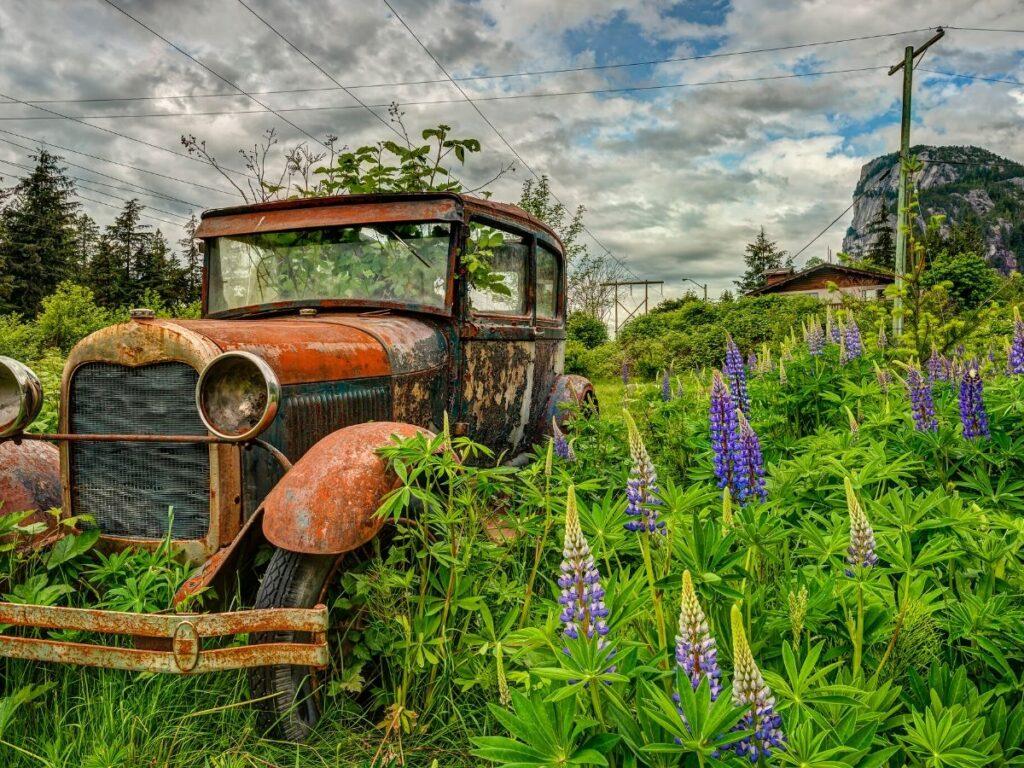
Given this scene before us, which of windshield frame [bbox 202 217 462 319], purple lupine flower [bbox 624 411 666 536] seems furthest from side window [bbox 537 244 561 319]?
purple lupine flower [bbox 624 411 666 536]

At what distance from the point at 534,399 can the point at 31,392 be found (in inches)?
130

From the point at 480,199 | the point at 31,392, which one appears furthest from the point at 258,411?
the point at 480,199

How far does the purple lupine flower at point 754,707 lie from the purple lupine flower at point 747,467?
1.10m

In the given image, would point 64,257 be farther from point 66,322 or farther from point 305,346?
point 305,346

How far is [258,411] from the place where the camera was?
7.80ft

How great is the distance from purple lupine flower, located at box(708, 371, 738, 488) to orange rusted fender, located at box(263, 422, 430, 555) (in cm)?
114

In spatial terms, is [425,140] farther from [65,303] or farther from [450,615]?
[65,303]

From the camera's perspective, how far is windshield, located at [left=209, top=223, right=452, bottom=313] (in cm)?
390

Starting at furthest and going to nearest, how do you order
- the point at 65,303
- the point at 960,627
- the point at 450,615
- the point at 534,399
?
the point at 65,303 < the point at 534,399 < the point at 450,615 < the point at 960,627

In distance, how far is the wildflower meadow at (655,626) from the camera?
1.25 metres

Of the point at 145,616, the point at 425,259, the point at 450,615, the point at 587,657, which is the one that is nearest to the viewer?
the point at 587,657

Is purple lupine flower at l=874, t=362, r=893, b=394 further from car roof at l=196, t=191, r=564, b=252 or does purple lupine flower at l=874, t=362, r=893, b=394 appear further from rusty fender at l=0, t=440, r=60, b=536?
rusty fender at l=0, t=440, r=60, b=536

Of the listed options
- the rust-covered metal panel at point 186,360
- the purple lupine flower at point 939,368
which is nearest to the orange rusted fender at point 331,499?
the rust-covered metal panel at point 186,360

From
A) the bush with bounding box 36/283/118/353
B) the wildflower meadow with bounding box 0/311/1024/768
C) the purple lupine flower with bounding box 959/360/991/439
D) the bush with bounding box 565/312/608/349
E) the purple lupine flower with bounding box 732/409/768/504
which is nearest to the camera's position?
the wildflower meadow with bounding box 0/311/1024/768
